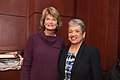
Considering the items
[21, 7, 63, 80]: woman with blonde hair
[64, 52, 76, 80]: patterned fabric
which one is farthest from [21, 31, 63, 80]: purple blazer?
[64, 52, 76, 80]: patterned fabric

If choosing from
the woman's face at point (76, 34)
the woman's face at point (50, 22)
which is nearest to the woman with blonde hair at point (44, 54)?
the woman's face at point (50, 22)

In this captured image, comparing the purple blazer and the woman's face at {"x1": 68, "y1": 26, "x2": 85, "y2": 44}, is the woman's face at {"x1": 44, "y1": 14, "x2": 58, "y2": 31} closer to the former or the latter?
the purple blazer

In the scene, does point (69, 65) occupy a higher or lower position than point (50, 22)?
lower

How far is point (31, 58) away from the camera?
8.41 ft

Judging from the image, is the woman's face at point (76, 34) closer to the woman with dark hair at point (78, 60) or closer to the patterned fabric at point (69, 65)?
the woman with dark hair at point (78, 60)

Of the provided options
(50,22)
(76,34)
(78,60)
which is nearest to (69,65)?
(78,60)

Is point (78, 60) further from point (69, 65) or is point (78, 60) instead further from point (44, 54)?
point (44, 54)

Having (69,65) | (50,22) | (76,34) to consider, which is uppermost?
(50,22)

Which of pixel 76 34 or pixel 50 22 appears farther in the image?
pixel 50 22

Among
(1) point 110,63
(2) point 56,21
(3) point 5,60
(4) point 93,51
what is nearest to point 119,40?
(1) point 110,63

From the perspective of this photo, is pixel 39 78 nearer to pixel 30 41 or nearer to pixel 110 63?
pixel 30 41

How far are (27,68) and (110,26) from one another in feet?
3.73

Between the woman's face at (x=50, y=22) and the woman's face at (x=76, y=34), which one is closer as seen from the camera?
the woman's face at (x=76, y=34)

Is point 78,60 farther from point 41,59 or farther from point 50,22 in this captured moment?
point 50,22
